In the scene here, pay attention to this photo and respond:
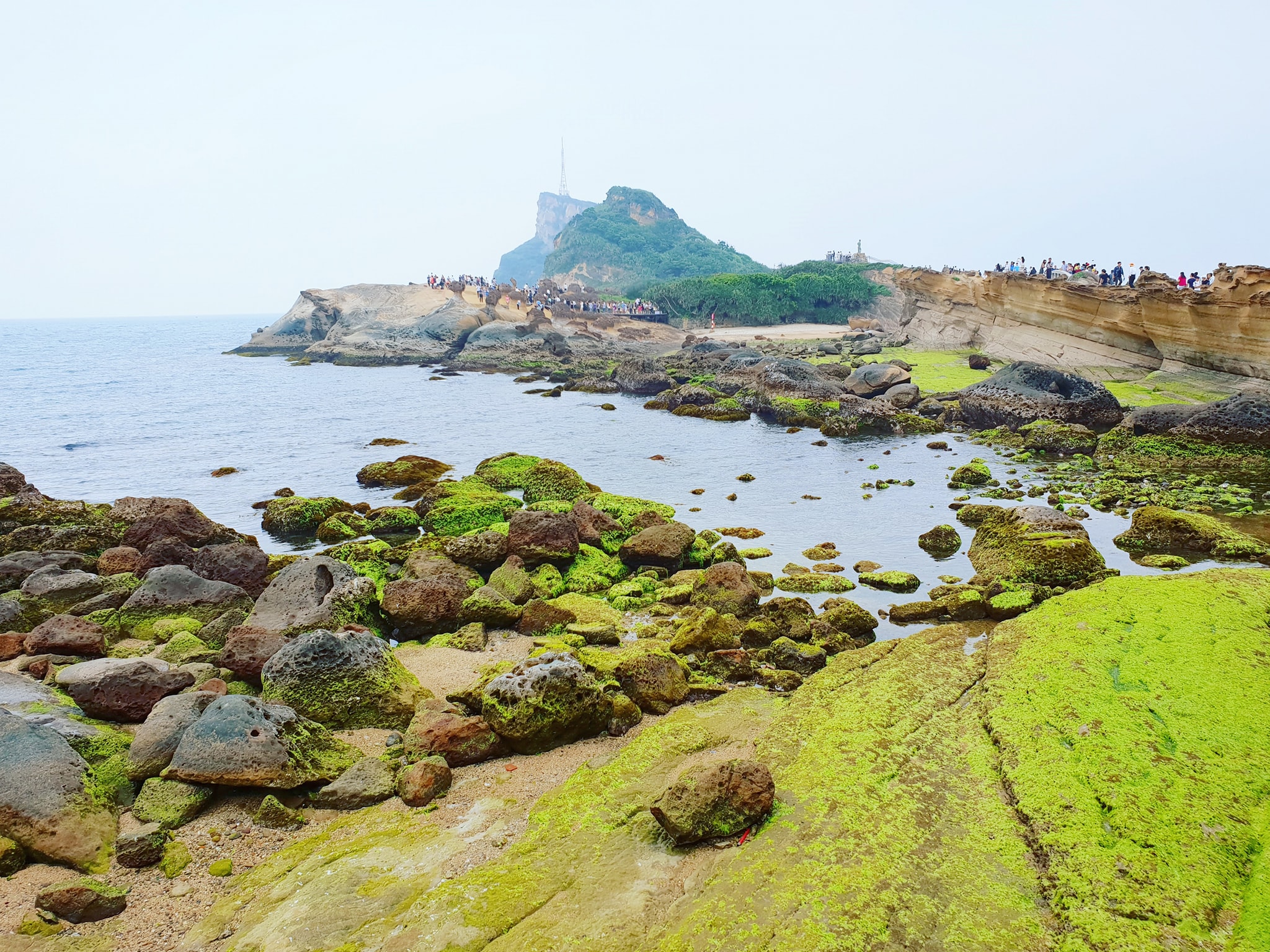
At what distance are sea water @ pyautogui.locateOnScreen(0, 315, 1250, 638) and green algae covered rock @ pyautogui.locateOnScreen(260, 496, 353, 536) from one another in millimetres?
602

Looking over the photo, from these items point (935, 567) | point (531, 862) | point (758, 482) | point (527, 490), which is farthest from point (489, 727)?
point (758, 482)

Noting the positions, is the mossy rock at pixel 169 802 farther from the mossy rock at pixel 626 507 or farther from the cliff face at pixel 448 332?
the cliff face at pixel 448 332

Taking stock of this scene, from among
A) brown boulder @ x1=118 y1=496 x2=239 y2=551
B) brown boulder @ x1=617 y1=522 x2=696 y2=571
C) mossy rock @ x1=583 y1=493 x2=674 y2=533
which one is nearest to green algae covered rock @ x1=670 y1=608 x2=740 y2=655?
brown boulder @ x1=617 y1=522 x2=696 y2=571

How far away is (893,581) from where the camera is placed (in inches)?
615

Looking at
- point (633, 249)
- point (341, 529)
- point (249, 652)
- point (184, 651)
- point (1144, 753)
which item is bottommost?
point (341, 529)

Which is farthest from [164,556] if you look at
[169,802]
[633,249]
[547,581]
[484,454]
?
[633,249]

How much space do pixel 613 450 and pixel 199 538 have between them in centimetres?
1747

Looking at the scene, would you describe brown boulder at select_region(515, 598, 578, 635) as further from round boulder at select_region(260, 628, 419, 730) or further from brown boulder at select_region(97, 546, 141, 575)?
brown boulder at select_region(97, 546, 141, 575)

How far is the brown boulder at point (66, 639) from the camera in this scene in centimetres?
1152

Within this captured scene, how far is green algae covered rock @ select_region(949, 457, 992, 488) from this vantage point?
79.8 ft

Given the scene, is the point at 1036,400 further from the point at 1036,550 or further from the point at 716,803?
the point at 716,803

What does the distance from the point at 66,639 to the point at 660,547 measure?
1071 cm

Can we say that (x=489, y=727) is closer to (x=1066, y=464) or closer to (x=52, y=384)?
(x=1066, y=464)

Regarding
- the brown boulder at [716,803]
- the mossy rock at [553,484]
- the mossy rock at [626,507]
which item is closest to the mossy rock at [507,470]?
the mossy rock at [553,484]
